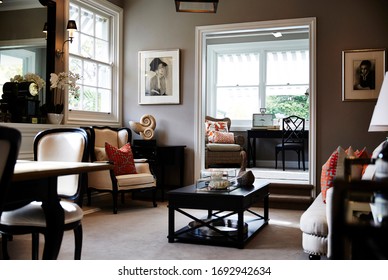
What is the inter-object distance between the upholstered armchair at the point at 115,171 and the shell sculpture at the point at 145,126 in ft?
1.42

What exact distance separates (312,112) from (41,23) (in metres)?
3.42

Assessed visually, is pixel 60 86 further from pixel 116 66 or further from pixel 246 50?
pixel 246 50

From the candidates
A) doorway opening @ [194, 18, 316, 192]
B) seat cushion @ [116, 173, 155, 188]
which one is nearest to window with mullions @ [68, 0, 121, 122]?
seat cushion @ [116, 173, 155, 188]

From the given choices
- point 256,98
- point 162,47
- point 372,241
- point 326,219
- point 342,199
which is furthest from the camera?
point 256,98

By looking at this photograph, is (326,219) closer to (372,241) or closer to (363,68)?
(372,241)

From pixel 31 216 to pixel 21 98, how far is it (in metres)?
2.35

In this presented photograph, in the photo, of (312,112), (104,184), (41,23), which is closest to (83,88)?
(41,23)

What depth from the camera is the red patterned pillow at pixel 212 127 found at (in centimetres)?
799

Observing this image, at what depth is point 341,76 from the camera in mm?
5238

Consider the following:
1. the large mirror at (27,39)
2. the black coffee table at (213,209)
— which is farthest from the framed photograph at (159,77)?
the black coffee table at (213,209)

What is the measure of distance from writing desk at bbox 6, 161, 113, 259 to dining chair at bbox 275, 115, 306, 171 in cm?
549

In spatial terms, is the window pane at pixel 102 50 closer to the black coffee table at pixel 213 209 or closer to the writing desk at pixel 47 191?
the black coffee table at pixel 213 209

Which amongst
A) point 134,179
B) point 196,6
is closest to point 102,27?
point 134,179

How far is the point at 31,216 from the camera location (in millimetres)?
2316
